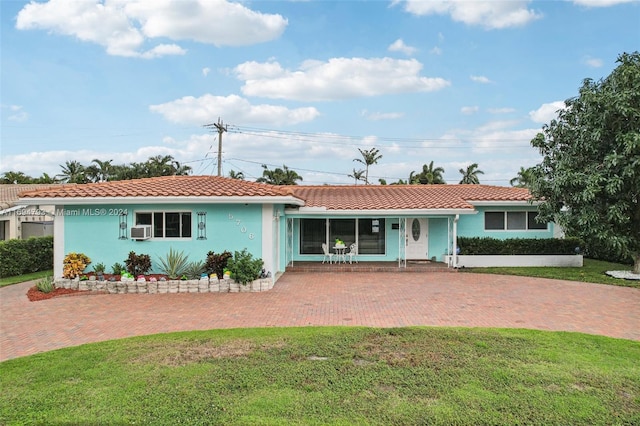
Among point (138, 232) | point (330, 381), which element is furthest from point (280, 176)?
point (330, 381)

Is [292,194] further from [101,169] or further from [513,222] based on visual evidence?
[101,169]

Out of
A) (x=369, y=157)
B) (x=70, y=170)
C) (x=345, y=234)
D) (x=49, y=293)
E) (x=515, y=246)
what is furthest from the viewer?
(x=369, y=157)

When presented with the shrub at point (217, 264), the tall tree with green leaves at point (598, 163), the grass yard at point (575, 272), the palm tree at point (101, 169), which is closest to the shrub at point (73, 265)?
the shrub at point (217, 264)

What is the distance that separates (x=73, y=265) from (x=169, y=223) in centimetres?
303

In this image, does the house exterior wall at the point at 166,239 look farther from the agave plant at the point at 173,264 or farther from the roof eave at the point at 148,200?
the roof eave at the point at 148,200

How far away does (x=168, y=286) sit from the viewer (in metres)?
12.6

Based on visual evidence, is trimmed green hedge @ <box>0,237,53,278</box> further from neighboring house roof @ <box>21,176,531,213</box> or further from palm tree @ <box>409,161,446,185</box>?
palm tree @ <box>409,161,446,185</box>

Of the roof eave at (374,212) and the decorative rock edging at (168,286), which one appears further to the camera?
the roof eave at (374,212)

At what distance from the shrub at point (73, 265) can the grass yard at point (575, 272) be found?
13.9 meters

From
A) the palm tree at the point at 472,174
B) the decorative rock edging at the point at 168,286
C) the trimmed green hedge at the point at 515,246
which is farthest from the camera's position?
the palm tree at the point at 472,174

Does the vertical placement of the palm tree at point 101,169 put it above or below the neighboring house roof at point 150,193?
above

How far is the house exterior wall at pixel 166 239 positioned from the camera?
44.9 feet

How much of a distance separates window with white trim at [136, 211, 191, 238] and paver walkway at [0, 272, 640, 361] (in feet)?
7.53

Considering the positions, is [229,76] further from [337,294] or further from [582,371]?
[582,371]
